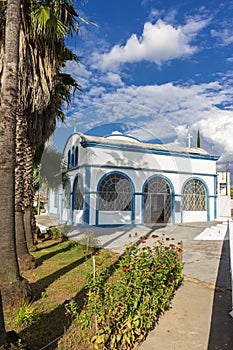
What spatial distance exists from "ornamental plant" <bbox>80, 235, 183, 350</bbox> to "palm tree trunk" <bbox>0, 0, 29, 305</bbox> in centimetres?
160

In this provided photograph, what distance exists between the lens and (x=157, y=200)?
17.9 m

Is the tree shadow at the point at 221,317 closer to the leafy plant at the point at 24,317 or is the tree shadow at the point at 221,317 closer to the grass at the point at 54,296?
the grass at the point at 54,296

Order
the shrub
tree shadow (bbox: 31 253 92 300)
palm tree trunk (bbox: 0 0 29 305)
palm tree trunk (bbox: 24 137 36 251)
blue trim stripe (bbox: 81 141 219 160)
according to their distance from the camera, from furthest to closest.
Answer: blue trim stripe (bbox: 81 141 219 160) < the shrub < palm tree trunk (bbox: 24 137 36 251) < tree shadow (bbox: 31 253 92 300) < palm tree trunk (bbox: 0 0 29 305)

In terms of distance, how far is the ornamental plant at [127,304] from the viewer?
2857mm

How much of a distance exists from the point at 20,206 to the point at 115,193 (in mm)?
9057

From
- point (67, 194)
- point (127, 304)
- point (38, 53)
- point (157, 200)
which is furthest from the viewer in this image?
point (67, 194)

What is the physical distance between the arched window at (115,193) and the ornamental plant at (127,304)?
36.5 feet

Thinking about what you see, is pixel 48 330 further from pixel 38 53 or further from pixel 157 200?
pixel 157 200

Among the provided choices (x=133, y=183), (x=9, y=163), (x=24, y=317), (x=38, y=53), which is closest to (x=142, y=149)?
(x=133, y=183)

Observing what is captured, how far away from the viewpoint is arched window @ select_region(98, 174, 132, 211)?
15383 millimetres

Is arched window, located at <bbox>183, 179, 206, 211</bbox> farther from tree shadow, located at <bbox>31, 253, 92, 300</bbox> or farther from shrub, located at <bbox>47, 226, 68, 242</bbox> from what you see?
tree shadow, located at <bbox>31, 253, 92, 300</bbox>

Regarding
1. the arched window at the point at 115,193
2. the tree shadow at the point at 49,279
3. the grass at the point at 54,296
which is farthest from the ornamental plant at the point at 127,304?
the arched window at the point at 115,193

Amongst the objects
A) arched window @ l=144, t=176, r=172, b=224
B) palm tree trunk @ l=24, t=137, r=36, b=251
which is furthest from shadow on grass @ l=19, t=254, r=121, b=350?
arched window @ l=144, t=176, r=172, b=224

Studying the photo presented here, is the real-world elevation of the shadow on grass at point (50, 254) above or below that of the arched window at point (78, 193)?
below
